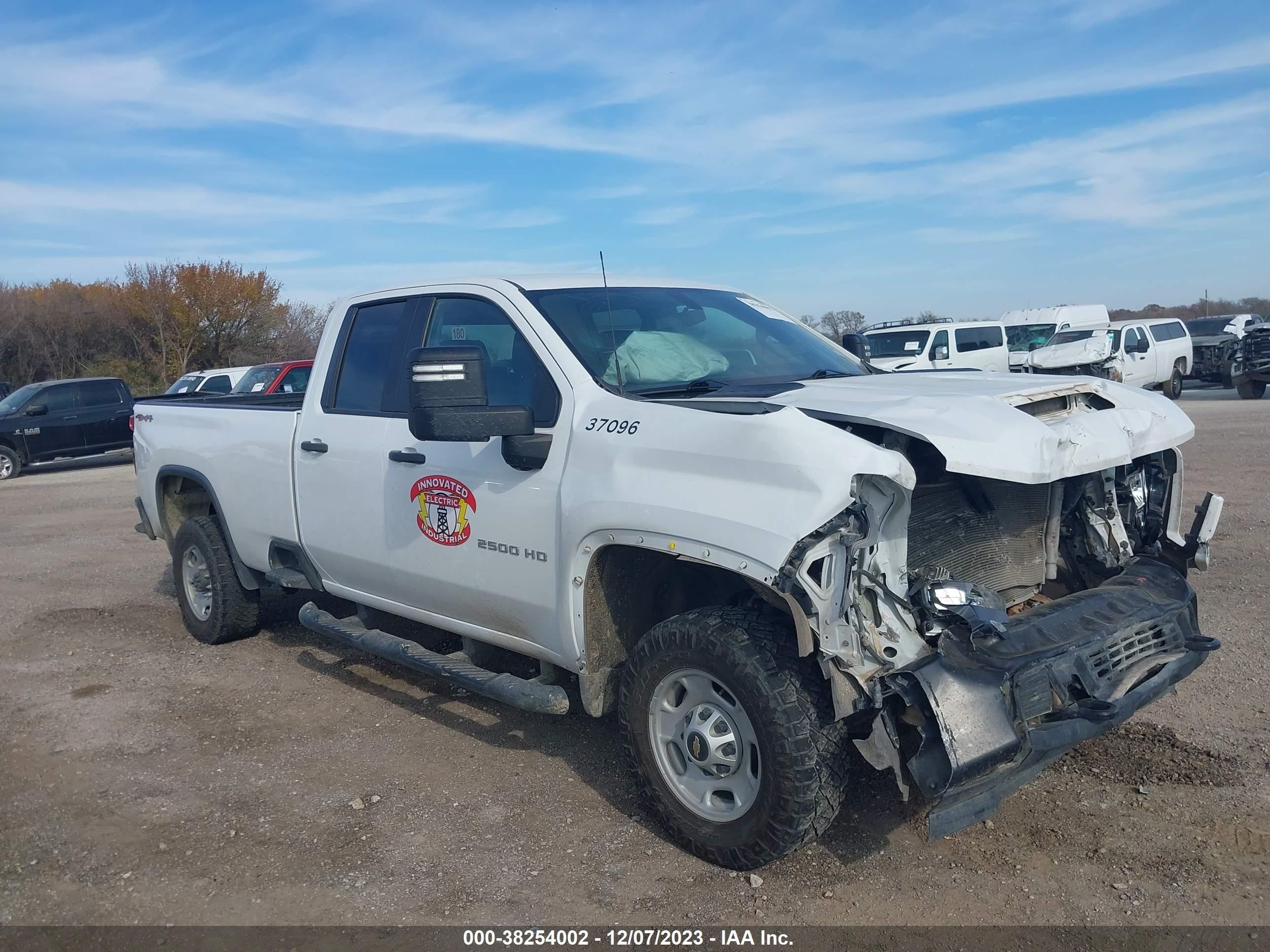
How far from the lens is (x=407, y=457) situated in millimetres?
4566

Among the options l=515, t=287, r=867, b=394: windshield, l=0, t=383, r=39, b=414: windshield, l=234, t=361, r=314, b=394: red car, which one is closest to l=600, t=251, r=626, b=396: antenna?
l=515, t=287, r=867, b=394: windshield

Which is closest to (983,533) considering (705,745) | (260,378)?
(705,745)

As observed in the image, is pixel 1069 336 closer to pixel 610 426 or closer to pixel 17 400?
pixel 610 426

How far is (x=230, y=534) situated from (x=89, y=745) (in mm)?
A: 1514

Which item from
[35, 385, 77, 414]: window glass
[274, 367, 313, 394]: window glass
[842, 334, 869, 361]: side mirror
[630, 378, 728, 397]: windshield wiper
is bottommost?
[35, 385, 77, 414]: window glass

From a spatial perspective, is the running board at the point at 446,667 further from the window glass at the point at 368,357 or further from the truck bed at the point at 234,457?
the window glass at the point at 368,357

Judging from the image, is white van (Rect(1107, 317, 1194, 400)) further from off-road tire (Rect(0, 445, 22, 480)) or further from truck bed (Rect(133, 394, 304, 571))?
off-road tire (Rect(0, 445, 22, 480))

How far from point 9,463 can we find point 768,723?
19417mm

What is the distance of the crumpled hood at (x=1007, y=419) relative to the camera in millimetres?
3232

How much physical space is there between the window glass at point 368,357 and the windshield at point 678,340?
1.00 meters

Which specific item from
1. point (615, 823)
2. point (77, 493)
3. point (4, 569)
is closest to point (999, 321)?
point (77, 493)

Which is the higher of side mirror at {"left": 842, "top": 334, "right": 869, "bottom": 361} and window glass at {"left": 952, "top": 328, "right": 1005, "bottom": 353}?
side mirror at {"left": 842, "top": 334, "right": 869, "bottom": 361}

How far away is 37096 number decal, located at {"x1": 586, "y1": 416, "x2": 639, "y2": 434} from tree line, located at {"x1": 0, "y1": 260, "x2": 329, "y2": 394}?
38.1 m

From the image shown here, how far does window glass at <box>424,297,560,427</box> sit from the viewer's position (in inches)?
161
